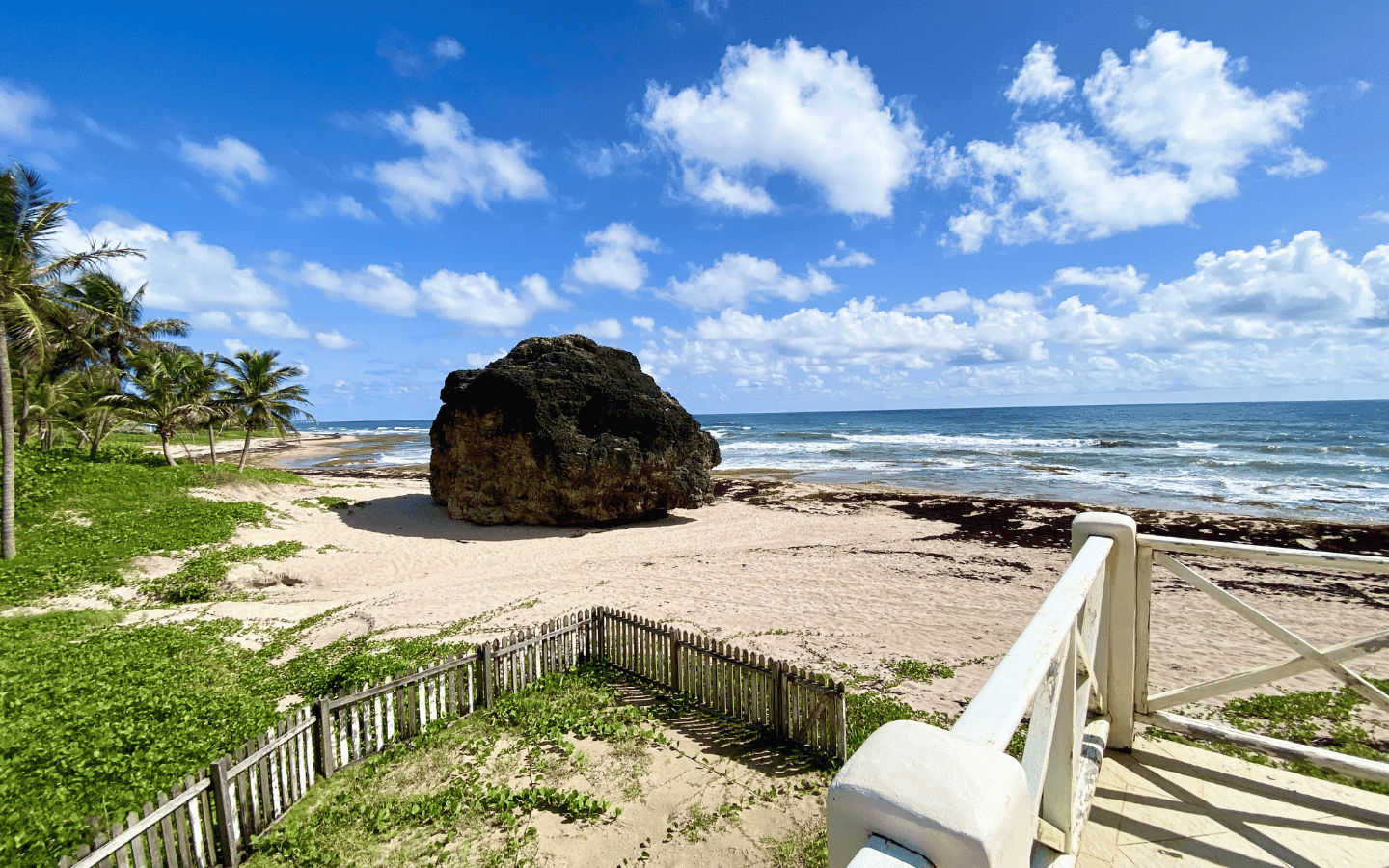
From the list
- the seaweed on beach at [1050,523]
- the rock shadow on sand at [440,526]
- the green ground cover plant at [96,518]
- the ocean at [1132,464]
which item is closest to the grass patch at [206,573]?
the green ground cover plant at [96,518]

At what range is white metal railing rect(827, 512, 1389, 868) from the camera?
3.54 feet

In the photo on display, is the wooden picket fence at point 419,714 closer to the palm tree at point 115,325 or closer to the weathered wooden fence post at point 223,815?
the weathered wooden fence post at point 223,815

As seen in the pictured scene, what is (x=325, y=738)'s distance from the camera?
6.56m

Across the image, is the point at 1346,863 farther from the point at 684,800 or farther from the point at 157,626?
the point at 157,626

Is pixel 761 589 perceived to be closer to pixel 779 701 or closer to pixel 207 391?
pixel 779 701

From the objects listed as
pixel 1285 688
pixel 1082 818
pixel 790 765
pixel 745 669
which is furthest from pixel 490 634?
pixel 1285 688

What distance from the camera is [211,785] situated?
5.29 meters

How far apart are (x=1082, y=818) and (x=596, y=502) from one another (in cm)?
1968

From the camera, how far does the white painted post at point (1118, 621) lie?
3.76m

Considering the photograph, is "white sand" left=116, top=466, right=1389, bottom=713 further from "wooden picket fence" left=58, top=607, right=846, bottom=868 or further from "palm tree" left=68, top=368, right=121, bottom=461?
"palm tree" left=68, top=368, right=121, bottom=461

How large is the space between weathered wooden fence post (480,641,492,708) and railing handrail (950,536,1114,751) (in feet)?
25.2

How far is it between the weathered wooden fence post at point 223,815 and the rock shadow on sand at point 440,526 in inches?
588

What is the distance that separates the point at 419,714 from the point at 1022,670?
7.95m

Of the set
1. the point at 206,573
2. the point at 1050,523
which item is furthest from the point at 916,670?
the point at 1050,523
